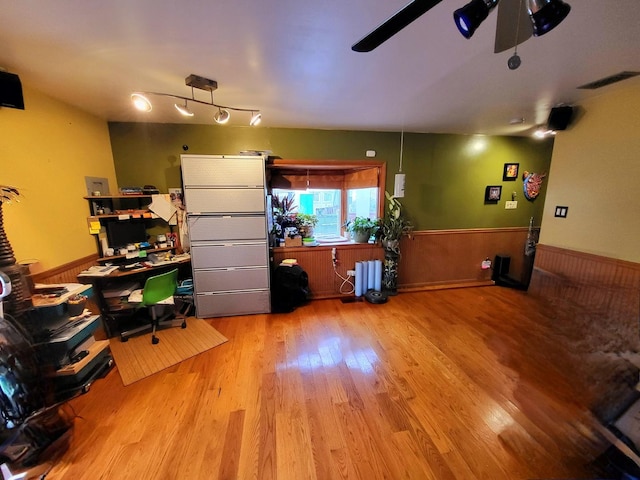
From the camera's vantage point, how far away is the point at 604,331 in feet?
3.80

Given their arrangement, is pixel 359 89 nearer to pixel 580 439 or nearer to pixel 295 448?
pixel 295 448

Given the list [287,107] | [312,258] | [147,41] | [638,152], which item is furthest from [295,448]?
[638,152]

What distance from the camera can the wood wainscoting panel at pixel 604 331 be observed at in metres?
1.04

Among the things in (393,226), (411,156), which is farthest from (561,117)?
(393,226)

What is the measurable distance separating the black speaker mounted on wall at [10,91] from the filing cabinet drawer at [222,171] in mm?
1128

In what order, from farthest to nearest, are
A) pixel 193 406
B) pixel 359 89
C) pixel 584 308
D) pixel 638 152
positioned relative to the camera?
1. pixel 359 89
2. pixel 638 152
3. pixel 193 406
4. pixel 584 308

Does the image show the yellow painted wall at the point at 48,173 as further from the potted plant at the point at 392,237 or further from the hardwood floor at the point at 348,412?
the potted plant at the point at 392,237

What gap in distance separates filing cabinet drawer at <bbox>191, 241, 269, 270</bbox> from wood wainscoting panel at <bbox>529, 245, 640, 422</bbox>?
272cm

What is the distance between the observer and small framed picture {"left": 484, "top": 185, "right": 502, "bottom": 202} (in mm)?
3885

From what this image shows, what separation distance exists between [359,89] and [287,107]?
813mm

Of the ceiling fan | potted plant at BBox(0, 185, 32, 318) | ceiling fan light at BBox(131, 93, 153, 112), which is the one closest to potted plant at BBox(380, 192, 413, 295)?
the ceiling fan

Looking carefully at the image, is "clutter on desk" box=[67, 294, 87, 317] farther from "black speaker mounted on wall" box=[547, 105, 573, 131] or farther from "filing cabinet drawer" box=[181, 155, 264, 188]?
"black speaker mounted on wall" box=[547, 105, 573, 131]

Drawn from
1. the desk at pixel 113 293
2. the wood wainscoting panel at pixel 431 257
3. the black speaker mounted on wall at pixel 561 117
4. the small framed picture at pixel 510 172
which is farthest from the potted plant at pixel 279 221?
the small framed picture at pixel 510 172

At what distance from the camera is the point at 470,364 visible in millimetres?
2133
